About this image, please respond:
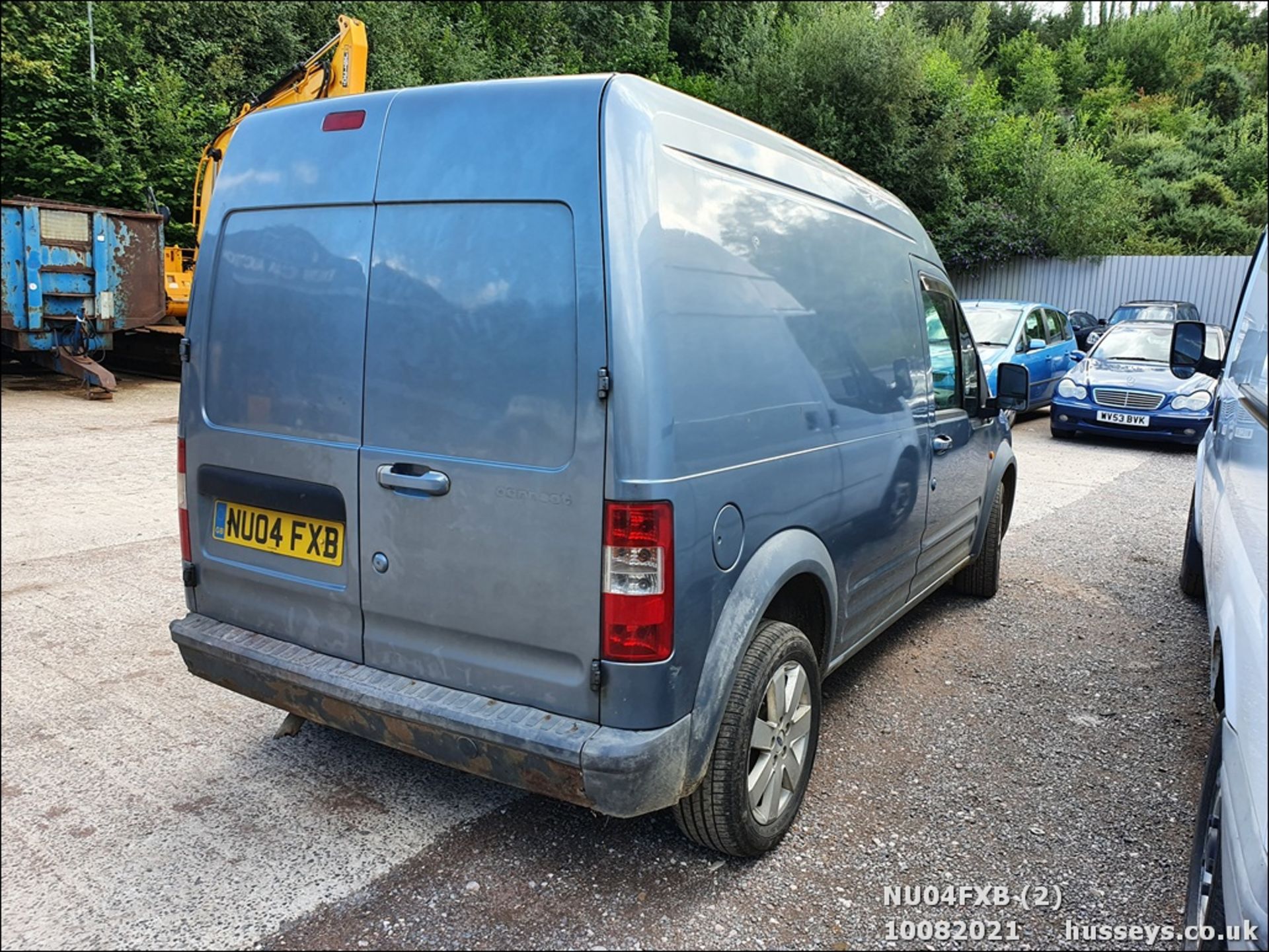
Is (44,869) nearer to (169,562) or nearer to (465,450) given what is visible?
(465,450)

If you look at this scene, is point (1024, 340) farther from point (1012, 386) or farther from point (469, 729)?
point (469, 729)

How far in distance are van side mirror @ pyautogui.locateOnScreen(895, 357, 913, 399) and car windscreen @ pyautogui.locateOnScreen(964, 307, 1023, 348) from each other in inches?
359

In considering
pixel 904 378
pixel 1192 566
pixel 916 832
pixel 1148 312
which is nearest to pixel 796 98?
pixel 1148 312

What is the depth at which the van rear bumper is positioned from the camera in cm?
233

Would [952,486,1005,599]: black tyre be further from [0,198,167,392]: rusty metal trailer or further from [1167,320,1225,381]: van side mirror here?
[0,198,167,392]: rusty metal trailer

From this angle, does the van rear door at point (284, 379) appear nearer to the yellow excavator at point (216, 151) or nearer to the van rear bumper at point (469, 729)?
the van rear bumper at point (469, 729)

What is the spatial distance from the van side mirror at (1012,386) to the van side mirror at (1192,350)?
118cm

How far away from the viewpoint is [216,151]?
39.4 ft

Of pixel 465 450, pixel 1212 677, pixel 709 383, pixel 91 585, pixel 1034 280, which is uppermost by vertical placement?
pixel 1034 280

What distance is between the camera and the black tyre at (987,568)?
17.3 ft

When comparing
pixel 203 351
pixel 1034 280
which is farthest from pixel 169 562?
pixel 1034 280

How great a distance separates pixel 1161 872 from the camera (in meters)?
2.87

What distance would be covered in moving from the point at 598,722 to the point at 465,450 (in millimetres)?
811

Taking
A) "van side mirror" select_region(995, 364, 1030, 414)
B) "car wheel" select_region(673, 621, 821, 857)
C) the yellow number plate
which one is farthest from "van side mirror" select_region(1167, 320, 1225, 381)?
the yellow number plate
